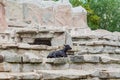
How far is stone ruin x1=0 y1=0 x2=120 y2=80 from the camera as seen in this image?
7.66 meters

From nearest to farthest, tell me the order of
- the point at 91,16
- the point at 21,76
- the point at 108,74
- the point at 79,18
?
1. the point at 21,76
2. the point at 108,74
3. the point at 79,18
4. the point at 91,16

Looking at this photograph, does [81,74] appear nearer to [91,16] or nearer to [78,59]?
[78,59]

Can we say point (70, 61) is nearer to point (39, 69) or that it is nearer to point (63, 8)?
point (39, 69)

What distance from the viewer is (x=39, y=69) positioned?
26.0 ft

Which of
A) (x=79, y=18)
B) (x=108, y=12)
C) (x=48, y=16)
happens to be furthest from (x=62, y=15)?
(x=108, y=12)

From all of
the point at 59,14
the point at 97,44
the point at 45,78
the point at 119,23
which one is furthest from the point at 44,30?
the point at 119,23

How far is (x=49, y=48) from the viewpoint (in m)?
13.3

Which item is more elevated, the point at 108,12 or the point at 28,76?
the point at 108,12

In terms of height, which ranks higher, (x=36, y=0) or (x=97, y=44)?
(x=36, y=0)

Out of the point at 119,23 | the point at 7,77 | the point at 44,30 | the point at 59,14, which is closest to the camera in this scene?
the point at 7,77

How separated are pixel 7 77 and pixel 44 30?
10.1 meters

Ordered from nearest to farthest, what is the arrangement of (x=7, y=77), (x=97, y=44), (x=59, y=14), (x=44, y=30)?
(x=7, y=77) < (x=97, y=44) < (x=44, y=30) < (x=59, y=14)

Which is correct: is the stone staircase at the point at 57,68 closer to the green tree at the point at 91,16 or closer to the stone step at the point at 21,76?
the stone step at the point at 21,76

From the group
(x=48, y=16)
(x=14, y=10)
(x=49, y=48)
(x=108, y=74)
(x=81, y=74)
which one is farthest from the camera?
(x=48, y=16)
